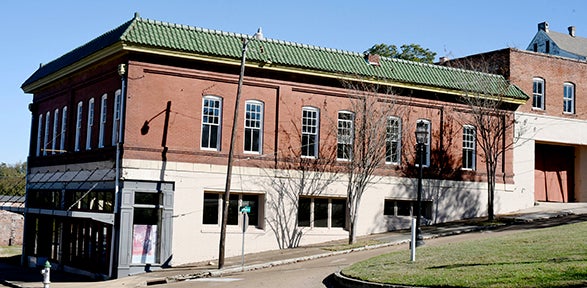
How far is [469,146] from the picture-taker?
3716 centimetres

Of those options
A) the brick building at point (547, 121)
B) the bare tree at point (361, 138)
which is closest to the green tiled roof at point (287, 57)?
the bare tree at point (361, 138)

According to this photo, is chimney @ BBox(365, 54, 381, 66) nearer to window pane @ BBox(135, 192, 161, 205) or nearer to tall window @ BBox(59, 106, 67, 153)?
window pane @ BBox(135, 192, 161, 205)

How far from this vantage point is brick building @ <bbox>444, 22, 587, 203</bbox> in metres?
38.2

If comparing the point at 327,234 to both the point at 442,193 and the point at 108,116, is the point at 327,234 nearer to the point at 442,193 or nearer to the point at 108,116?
the point at 442,193

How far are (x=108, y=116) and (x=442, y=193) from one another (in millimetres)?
15927

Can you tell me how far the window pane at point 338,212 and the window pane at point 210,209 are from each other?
5638 millimetres

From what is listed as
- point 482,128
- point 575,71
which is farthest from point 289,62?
point 575,71

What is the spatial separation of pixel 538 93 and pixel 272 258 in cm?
1841

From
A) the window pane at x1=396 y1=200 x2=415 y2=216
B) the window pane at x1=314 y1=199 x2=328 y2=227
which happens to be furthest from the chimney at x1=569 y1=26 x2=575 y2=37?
the window pane at x1=314 y1=199 x2=328 y2=227

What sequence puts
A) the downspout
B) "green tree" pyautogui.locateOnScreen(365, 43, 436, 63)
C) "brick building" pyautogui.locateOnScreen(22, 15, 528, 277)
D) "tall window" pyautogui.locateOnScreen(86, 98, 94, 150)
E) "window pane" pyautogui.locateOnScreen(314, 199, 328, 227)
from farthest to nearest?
"green tree" pyautogui.locateOnScreen(365, 43, 436, 63) → "tall window" pyautogui.locateOnScreen(86, 98, 94, 150) → "window pane" pyautogui.locateOnScreen(314, 199, 328, 227) → "brick building" pyautogui.locateOnScreen(22, 15, 528, 277) → the downspout

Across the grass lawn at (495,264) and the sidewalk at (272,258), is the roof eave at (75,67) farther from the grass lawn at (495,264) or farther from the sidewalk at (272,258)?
the grass lawn at (495,264)

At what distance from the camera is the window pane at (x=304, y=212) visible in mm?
32594

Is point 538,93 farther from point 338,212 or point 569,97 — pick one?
point 338,212

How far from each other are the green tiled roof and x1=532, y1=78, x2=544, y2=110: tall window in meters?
1.77
